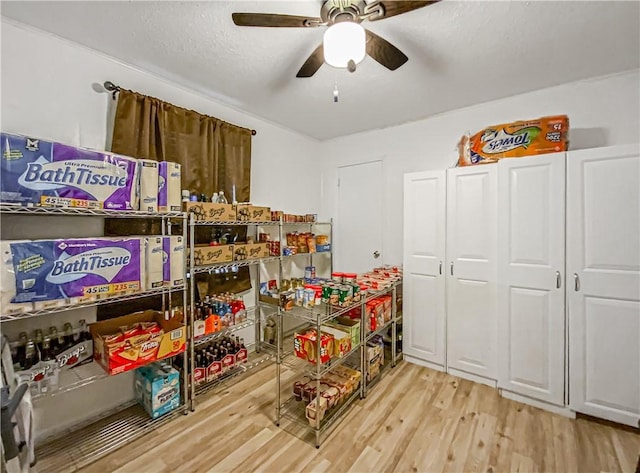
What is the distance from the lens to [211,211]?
2.32 metres

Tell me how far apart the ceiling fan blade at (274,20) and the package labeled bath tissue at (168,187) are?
106 centimetres

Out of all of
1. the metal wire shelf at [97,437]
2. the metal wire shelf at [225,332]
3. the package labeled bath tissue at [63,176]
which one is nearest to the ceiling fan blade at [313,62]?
the package labeled bath tissue at [63,176]

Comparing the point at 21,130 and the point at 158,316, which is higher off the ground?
the point at 21,130

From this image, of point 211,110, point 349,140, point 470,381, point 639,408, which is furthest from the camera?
point 349,140

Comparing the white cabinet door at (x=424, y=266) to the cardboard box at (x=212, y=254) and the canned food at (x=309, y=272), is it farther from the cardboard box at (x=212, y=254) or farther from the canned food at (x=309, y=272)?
the cardboard box at (x=212, y=254)

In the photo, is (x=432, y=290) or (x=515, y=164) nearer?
(x=515, y=164)

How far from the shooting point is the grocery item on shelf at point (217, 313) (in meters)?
Answer: 2.31

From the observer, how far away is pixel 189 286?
231 centimetres

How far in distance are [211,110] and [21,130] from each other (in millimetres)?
1368

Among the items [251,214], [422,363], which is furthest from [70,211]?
[422,363]

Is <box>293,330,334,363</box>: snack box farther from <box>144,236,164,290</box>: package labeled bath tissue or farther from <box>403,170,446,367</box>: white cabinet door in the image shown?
<box>403,170,446,367</box>: white cabinet door

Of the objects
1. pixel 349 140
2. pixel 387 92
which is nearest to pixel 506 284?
pixel 387 92

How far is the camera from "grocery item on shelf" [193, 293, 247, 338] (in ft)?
7.57

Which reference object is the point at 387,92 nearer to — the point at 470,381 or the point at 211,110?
the point at 211,110
